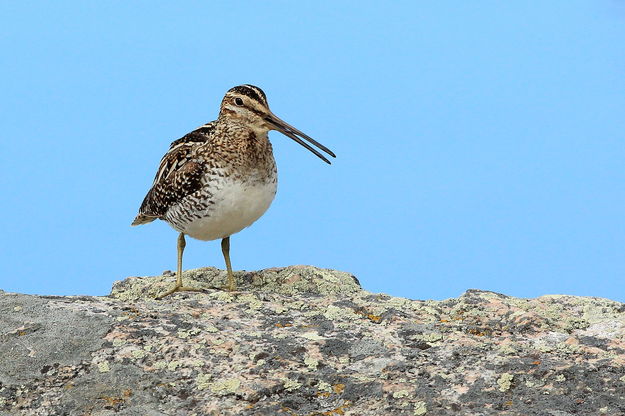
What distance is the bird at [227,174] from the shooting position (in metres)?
7.99

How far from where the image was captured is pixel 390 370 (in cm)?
511

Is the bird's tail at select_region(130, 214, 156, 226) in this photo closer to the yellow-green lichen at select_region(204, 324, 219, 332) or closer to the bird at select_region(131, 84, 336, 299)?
the bird at select_region(131, 84, 336, 299)

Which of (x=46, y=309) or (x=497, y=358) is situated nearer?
(x=497, y=358)

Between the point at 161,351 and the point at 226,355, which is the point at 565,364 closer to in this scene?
the point at 226,355

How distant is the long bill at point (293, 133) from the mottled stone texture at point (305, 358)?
2.17m

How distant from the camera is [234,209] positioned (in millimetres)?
7992

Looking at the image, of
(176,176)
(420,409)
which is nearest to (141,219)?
(176,176)

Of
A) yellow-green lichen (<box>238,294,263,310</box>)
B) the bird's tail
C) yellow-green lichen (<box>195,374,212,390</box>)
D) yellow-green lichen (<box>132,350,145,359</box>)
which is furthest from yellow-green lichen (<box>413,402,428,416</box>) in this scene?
the bird's tail

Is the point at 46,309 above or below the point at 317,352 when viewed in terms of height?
above

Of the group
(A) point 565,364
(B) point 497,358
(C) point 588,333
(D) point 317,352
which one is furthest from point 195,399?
(C) point 588,333

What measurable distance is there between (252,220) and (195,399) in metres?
3.43

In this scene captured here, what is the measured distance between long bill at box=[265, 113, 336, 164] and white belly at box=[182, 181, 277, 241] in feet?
1.54

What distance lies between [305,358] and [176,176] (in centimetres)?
355

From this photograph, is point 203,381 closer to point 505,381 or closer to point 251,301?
point 251,301
